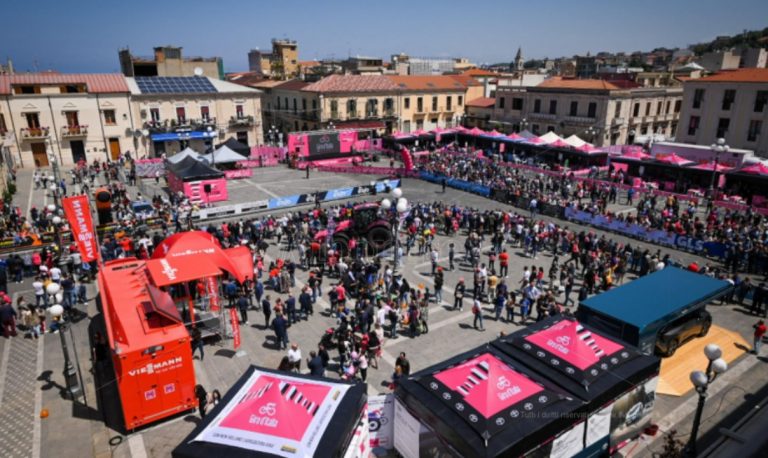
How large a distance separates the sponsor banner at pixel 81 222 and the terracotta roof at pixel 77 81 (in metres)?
27.9

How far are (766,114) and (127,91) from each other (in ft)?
168

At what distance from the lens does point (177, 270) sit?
1256 centimetres

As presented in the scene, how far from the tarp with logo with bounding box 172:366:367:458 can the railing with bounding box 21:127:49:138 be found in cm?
3944

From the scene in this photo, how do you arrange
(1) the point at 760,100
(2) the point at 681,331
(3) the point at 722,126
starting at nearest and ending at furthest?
(2) the point at 681,331, (1) the point at 760,100, (3) the point at 722,126

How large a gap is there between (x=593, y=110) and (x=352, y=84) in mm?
24178

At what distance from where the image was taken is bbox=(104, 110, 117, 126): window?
40.4 metres

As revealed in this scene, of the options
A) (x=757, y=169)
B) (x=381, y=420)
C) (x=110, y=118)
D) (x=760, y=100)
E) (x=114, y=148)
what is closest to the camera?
(x=381, y=420)

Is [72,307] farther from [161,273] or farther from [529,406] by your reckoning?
[529,406]

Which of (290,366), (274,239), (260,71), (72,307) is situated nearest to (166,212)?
(274,239)

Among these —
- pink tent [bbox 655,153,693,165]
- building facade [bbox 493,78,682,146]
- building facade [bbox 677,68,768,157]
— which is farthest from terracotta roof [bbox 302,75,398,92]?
pink tent [bbox 655,153,693,165]

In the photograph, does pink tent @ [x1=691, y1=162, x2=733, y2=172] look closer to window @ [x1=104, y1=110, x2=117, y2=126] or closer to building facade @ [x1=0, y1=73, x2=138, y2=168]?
building facade @ [x1=0, y1=73, x2=138, y2=168]

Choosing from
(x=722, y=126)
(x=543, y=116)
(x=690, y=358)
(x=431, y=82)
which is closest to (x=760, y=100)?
(x=722, y=126)

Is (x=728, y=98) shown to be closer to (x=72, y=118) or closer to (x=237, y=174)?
(x=237, y=174)

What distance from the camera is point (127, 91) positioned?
133 ft
